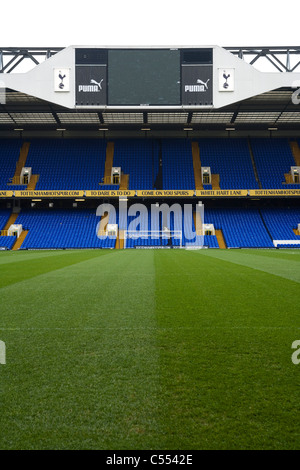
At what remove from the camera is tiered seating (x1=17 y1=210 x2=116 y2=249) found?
1152 inches

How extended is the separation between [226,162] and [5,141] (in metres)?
23.0

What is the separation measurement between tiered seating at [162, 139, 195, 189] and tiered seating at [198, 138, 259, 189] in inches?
59.7

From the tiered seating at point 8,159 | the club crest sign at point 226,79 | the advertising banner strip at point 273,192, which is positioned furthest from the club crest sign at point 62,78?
the advertising banner strip at point 273,192

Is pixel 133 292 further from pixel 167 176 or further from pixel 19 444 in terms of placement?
pixel 167 176

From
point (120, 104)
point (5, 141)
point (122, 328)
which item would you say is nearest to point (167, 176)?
point (120, 104)

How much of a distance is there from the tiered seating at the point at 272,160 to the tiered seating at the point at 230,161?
2.92 ft

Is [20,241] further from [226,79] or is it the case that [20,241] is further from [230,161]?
[230,161]

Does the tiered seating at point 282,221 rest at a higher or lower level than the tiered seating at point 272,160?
lower

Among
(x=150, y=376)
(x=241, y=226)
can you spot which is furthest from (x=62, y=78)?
(x=150, y=376)

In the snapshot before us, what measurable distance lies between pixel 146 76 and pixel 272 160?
16.0 metres

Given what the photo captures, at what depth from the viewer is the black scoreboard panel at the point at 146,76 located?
26.0 metres

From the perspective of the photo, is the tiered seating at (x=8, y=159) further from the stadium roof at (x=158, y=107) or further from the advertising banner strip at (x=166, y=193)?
the advertising banner strip at (x=166, y=193)

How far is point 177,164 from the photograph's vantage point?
115 ft

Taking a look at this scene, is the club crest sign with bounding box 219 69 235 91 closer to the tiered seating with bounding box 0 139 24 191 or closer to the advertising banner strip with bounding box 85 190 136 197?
the advertising banner strip with bounding box 85 190 136 197
